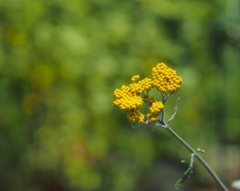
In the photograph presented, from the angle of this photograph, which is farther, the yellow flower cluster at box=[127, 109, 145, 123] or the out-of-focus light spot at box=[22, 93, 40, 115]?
the out-of-focus light spot at box=[22, 93, 40, 115]

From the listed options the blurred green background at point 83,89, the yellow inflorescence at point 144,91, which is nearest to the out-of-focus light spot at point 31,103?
the blurred green background at point 83,89

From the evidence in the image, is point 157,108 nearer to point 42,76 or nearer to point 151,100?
point 151,100

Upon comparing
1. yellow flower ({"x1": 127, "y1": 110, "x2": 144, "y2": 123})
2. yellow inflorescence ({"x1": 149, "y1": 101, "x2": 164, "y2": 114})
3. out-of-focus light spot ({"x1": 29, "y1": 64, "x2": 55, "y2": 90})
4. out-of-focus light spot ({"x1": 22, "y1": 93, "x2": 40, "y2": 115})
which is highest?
out-of-focus light spot ({"x1": 29, "y1": 64, "x2": 55, "y2": 90})

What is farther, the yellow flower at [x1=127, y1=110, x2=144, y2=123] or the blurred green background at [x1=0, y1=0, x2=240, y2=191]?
the blurred green background at [x1=0, y1=0, x2=240, y2=191]

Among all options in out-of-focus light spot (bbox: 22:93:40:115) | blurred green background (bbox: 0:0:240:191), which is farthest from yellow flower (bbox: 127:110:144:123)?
out-of-focus light spot (bbox: 22:93:40:115)

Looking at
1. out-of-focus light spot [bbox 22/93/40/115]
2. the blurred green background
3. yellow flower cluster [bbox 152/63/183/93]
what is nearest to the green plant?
yellow flower cluster [bbox 152/63/183/93]

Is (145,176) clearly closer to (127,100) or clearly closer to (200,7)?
(200,7)

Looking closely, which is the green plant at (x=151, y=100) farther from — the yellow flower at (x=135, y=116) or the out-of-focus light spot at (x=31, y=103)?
the out-of-focus light spot at (x=31, y=103)

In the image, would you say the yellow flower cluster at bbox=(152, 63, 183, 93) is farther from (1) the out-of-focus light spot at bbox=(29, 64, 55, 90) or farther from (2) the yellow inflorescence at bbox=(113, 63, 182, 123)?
(1) the out-of-focus light spot at bbox=(29, 64, 55, 90)

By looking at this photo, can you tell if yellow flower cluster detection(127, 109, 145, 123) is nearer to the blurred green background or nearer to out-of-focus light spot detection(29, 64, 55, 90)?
the blurred green background

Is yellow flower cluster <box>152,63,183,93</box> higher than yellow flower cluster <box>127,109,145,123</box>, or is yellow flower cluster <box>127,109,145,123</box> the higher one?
yellow flower cluster <box>152,63,183,93</box>
